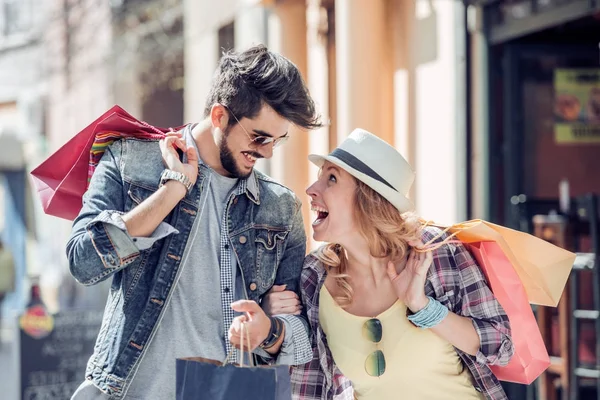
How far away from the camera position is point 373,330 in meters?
3.10

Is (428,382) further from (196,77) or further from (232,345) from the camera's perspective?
(196,77)

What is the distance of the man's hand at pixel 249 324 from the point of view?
2658 millimetres

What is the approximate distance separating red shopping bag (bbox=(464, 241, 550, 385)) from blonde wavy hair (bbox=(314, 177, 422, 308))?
0.22 m

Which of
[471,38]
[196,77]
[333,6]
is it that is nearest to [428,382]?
[471,38]

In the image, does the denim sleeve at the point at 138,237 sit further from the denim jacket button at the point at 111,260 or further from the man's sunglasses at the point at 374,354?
the man's sunglasses at the point at 374,354

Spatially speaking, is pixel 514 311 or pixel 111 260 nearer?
pixel 111 260

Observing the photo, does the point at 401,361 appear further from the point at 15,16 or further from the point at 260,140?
the point at 15,16

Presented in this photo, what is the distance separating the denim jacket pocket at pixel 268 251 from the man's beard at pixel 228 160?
0.60 ft

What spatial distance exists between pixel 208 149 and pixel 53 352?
162 inches

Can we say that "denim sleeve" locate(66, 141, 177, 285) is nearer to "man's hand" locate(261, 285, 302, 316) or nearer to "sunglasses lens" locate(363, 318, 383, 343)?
"man's hand" locate(261, 285, 302, 316)

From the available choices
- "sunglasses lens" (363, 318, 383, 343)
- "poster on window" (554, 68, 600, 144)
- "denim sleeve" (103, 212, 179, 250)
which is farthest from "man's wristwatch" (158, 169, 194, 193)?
"poster on window" (554, 68, 600, 144)

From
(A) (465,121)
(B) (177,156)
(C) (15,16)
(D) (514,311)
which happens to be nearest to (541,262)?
(D) (514,311)

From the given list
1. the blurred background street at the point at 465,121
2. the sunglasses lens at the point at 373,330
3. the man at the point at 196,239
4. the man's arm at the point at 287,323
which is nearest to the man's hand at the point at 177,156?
the man at the point at 196,239

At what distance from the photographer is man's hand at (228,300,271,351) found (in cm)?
266
